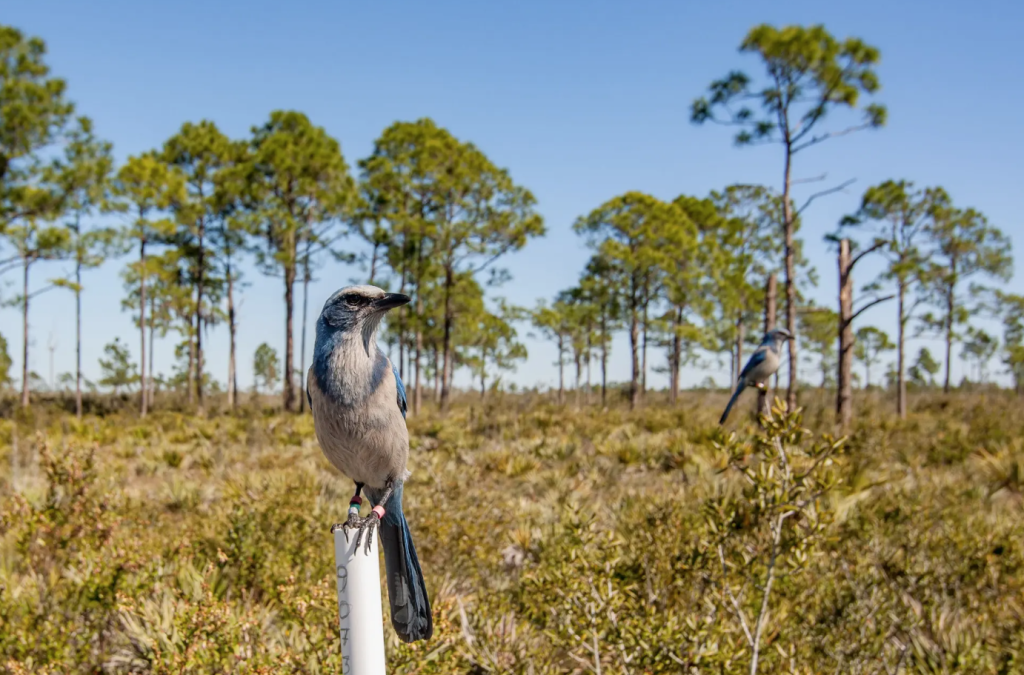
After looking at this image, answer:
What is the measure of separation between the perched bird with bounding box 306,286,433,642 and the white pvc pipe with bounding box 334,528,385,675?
0.15 feet

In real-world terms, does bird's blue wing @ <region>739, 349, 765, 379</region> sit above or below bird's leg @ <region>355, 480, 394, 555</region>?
above

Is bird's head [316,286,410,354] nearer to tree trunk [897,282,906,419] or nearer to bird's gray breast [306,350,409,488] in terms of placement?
bird's gray breast [306,350,409,488]

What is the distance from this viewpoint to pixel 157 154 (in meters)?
25.4

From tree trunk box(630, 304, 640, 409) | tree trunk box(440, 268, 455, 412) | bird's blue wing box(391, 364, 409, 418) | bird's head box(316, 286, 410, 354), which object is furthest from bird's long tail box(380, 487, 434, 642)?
tree trunk box(630, 304, 640, 409)

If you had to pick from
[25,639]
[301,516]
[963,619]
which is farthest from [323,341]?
[963,619]

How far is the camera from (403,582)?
5.15 feet

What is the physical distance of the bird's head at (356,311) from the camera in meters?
1.48

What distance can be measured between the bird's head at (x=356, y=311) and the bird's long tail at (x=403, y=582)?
458 millimetres

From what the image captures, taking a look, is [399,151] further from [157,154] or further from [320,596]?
[320,596]

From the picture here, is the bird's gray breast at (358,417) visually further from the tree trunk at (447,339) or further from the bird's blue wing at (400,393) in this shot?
the tree trunk at (447,339)

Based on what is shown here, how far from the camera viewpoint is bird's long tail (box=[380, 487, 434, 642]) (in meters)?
1.52

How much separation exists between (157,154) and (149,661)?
26788mm

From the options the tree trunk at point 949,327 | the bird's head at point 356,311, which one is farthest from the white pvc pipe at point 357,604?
the tree trunk at point 949,327

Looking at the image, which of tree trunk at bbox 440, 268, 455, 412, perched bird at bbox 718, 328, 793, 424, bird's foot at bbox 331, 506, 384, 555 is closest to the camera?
bird's foot at bbox 331, 506, 384, 555
